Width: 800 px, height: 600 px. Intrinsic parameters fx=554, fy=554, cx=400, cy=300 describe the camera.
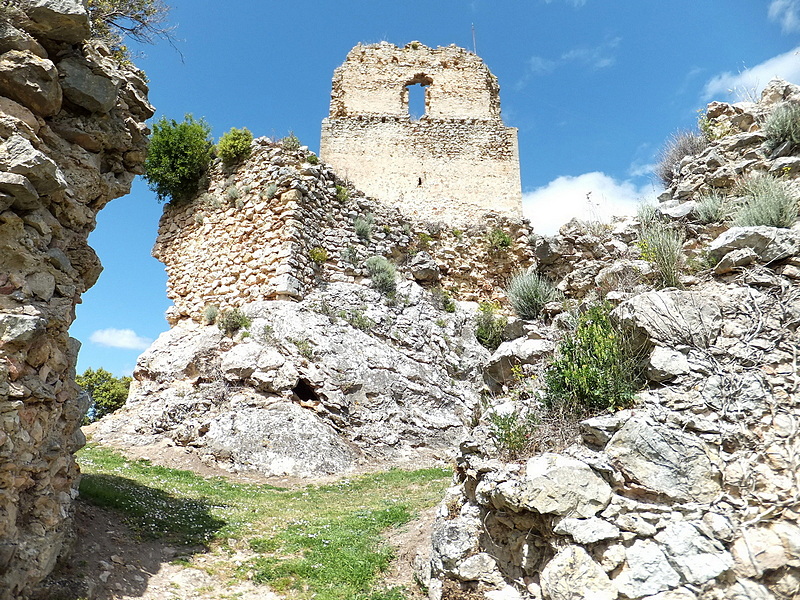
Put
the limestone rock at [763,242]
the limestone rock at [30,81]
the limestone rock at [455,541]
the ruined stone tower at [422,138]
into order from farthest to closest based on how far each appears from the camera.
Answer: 1. the ruined stone tower at [422,138]
2. the limestone rock at [763,242]
3. the limestone rock at [455,541]
4. the limestone rock at [30,81]

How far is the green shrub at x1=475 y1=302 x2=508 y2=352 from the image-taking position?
14.4 meters

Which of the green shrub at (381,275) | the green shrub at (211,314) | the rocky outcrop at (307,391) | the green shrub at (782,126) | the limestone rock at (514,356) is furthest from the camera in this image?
the green shrub at (381,275)

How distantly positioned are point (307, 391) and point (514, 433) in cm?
706

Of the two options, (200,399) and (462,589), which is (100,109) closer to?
(462,589)

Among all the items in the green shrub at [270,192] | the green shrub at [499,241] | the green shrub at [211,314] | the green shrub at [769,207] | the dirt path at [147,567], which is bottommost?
the dirt path at [147,567]

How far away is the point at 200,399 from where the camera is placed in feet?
36.9

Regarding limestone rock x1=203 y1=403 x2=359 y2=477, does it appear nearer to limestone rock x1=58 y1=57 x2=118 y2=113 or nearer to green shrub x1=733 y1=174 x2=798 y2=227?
limestone rock x1=58 y1=57 x2=118 y2=113

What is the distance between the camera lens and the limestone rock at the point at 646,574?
12.5 feet

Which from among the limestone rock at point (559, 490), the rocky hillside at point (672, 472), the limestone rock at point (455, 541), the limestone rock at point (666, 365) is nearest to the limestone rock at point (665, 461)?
the rocky hillside at point (672, 472)

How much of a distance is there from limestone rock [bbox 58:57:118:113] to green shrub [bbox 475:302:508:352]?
10544 mm

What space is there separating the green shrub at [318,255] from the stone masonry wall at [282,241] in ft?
0.09

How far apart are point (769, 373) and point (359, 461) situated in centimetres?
754

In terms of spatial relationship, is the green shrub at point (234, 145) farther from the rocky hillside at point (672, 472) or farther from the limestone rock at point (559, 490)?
the limestone rock at point (559, 490)

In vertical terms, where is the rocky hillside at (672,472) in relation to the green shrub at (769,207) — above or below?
below
